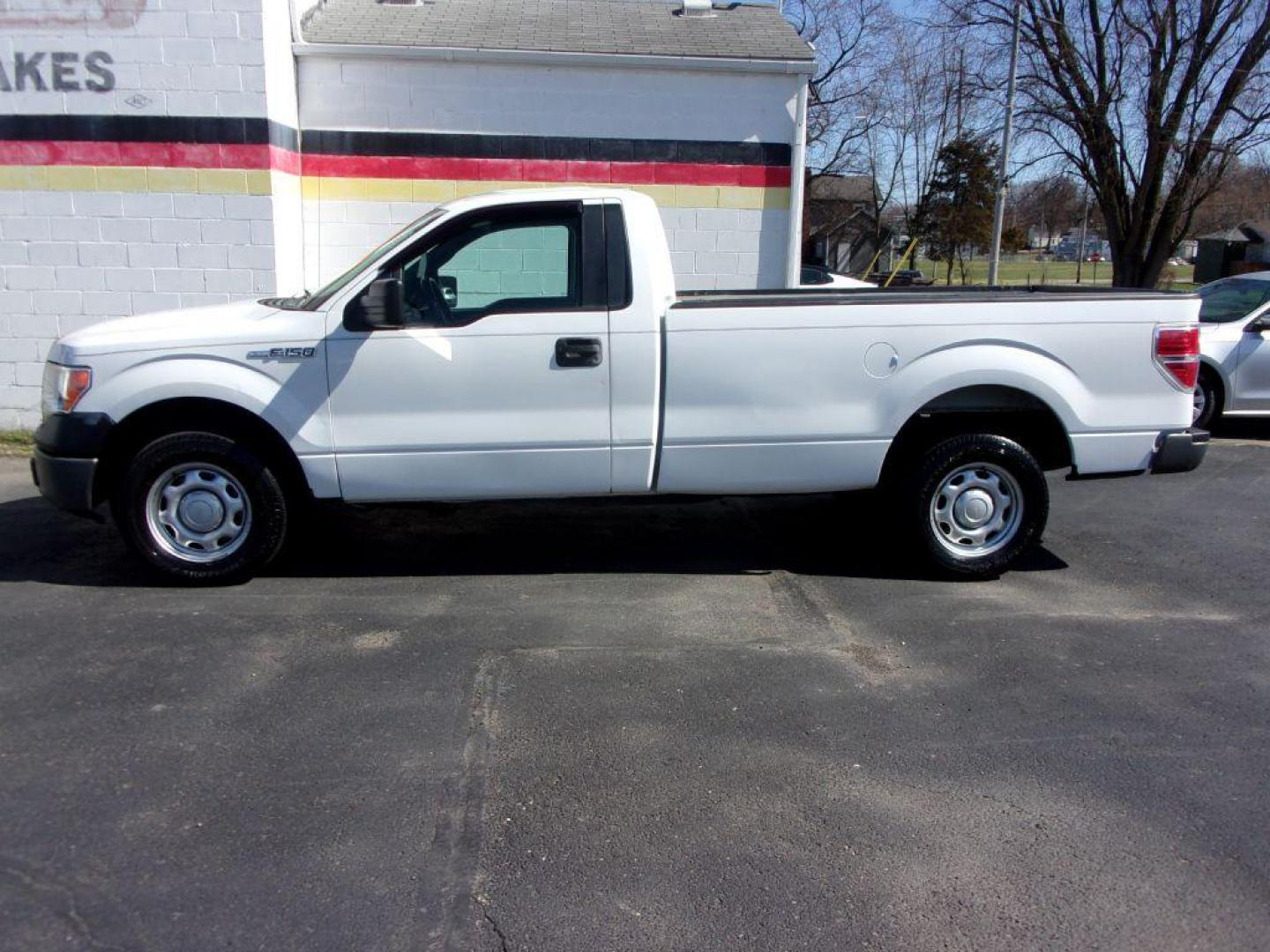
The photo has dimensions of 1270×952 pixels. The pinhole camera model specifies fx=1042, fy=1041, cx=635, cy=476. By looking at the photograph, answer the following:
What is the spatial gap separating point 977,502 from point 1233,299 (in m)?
6.86

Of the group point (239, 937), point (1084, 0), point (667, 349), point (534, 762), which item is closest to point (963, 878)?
point (534, 762)

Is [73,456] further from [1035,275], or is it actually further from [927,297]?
[1035,275]

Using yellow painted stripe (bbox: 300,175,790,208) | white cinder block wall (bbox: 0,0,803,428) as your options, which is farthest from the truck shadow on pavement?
yellow painted stripe (bbox: 300,175,790,208)

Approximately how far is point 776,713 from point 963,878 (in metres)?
1.16

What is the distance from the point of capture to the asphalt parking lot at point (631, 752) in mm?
2977

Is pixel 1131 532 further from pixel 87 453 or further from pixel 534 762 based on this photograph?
pixel 87 453

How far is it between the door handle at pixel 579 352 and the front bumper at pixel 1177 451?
3.10m

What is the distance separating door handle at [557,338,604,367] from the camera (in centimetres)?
532

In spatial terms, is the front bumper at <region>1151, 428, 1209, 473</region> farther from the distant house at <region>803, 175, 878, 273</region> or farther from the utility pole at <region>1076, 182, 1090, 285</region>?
the distant house at <region>803, 175, 878, 273</region>

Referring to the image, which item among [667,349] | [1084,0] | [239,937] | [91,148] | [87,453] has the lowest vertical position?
[239,937]

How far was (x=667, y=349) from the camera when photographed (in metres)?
5.39

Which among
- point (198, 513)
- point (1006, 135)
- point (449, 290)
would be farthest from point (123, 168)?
point (1006, 135)

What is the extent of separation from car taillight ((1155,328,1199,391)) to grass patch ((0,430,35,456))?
8.61 meters

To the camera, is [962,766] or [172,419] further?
[172,419]
